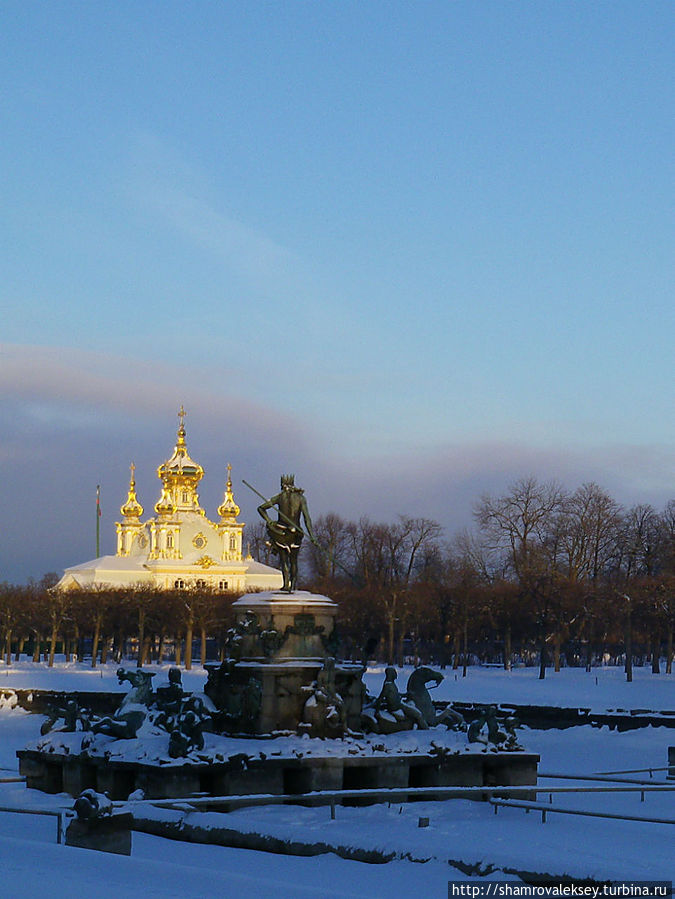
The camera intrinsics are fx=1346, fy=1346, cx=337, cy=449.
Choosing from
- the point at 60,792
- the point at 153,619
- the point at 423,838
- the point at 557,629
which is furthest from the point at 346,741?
the point at 153,619

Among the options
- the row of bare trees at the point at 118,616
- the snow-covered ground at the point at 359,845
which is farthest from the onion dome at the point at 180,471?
the snow-covered ground at the point at 359,845

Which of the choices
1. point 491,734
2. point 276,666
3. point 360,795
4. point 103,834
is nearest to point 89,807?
point 103,834

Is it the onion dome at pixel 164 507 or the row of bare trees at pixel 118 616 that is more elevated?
the onion dome at pixel 164 507

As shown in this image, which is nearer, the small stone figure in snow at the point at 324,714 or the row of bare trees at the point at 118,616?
the small stone figure in snow at the point at 324,714

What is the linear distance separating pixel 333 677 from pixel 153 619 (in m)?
45.4

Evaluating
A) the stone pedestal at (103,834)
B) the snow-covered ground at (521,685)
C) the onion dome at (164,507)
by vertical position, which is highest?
the onion dome at (164,507)

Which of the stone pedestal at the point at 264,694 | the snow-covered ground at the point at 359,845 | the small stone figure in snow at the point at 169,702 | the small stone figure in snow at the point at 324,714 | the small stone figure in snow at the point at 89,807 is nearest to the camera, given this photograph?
the snow-covered ground at the point at 359,845

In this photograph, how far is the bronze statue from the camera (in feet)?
80.5

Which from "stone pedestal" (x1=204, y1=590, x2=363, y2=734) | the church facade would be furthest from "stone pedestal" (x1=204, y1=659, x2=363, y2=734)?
the church facade

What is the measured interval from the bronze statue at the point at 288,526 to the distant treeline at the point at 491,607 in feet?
94.1

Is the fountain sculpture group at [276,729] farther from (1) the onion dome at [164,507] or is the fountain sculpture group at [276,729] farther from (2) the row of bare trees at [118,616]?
(1) the onion dome at [164,507]

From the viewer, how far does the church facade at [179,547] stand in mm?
97438

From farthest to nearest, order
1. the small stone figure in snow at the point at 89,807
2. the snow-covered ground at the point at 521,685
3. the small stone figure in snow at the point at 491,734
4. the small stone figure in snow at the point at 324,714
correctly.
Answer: the snow-covered ground at the point at 521,685, the small stone figure in snow at the point at 491,734, the small stone figure in snow at the point at 324,714, the small stone figure in snow at the point at 89,807

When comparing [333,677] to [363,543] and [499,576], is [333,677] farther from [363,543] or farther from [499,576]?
[363,543]
